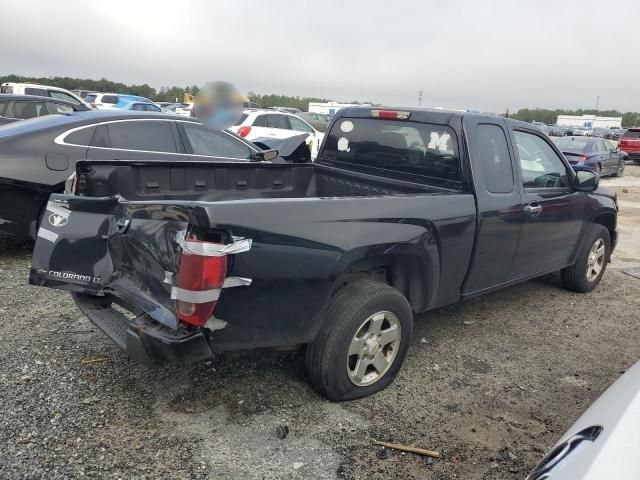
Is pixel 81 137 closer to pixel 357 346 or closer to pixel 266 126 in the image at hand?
pixel 357 346

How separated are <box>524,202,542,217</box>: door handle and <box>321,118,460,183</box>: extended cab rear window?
2.48 ft

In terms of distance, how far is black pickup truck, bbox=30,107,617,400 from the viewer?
8.53 ft

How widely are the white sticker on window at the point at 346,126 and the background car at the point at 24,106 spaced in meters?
6.41

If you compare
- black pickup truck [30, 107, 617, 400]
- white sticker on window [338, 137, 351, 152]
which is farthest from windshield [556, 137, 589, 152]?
white sticker on window [338, 137, 351, 152]

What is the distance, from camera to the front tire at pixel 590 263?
17.7 feet

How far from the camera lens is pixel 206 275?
8.03 feet

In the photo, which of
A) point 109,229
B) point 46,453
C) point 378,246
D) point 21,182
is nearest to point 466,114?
point 378,246

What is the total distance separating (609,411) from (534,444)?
115 cm

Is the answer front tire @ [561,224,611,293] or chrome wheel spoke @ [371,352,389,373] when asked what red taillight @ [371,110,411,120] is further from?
front tire @ [561,224,611,293]

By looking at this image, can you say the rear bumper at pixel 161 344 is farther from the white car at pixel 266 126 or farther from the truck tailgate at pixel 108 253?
the white car at pixel 266 126

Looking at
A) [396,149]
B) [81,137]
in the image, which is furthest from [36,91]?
[396,149]

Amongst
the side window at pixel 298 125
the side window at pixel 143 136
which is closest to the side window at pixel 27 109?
the side window at pixel 143 136

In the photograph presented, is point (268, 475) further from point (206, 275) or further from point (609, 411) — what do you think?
point (609, 411)

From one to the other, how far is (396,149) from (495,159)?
0.77 meters
